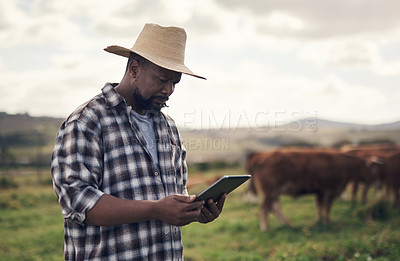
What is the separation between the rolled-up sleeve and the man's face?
0.38 meters

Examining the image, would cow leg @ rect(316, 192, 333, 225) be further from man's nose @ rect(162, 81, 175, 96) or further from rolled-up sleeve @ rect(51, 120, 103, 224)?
rolled-up sleeve @ rect(51, 120, 103, 224)

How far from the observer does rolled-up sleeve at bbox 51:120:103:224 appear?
2045 mm

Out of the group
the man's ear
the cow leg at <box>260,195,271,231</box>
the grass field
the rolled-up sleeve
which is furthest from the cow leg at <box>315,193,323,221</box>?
the rolled-up sleeve

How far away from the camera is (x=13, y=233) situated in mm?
9344

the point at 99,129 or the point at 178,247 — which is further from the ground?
the point at 99,129

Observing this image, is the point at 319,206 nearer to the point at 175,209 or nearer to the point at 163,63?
the point at 163,63

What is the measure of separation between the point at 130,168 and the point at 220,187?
48 centimetres

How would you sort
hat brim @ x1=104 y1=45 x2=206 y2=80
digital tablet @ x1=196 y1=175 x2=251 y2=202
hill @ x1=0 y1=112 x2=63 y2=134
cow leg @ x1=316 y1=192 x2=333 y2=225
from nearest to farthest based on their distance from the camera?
digital tablet @ x1=196 y1=175 x2=251 y2=202
hat brim @ x1=104 y1=45 x2=206 y2=80
cow leg @ x1=316 y1=192 x2=333 y2=225
hill @ x1=0 y1=112 x2=63 y2=134

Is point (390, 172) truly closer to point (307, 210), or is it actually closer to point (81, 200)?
point (307, 210)

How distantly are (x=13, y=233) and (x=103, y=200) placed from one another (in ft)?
27.2

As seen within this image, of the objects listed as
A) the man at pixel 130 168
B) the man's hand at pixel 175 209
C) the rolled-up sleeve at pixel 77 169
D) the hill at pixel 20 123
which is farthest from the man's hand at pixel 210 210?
the hill at pixel 20 123

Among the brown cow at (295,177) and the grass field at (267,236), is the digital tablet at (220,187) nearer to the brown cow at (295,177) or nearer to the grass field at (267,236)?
the grass field at (267,236)

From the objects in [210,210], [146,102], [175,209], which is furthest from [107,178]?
[210,210]

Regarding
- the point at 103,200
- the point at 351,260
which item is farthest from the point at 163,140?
the point at 351,260
